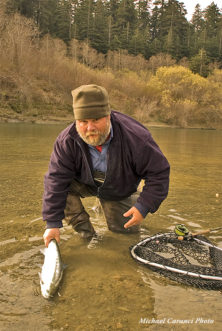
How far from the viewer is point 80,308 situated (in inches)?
89.8

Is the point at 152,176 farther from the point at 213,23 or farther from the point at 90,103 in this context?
the point at 213,23

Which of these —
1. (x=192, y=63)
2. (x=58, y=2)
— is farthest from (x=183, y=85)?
(x=58, y=2)

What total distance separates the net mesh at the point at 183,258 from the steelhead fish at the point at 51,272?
758 mm

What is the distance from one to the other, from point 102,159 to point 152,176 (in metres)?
0.53

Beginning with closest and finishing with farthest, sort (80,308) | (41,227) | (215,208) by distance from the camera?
(80,308), (41,227), (215,208)

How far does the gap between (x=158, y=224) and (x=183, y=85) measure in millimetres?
47648

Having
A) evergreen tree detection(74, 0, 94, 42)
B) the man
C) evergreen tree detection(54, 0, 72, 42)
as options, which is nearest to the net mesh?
Result: the man

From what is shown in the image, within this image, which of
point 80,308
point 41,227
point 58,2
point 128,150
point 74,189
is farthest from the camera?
point 58,2

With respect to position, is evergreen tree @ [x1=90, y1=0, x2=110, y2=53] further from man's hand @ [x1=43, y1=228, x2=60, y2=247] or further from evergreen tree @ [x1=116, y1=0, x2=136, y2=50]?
man's hand @ [x1=43, y1=228, x2=60, y2=247]

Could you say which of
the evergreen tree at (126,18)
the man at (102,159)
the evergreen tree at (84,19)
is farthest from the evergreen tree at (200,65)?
the man at (102,159)

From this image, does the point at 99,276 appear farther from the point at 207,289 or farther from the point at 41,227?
the point at 41,227

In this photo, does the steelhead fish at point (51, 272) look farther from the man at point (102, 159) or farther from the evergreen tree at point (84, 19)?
the evergreen tree at point (84, 19)

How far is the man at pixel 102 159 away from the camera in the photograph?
2791mm

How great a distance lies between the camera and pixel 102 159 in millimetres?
3100
